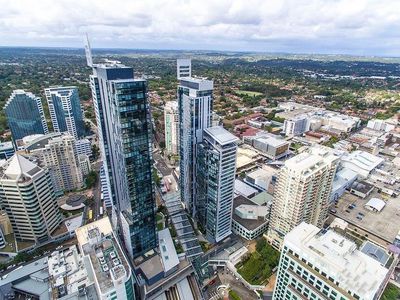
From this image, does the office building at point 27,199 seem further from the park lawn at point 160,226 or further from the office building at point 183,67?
the office building at point 183,67

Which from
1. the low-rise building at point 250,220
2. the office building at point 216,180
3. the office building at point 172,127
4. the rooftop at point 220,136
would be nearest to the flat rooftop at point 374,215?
the low-rise building at point 250,220

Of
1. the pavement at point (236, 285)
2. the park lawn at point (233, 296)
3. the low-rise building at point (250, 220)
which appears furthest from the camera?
the low-rise building at point (250, 220)

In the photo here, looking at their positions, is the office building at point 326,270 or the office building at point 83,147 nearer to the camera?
the office building at point 326,270

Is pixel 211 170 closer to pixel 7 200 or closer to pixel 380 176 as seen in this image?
pixel 7 200

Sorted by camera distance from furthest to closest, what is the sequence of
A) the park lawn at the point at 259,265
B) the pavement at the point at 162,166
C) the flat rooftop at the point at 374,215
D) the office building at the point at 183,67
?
the pavement at the point at 162,166
the flat rooftop at the point at 374,215
the office building at the point at 183,67
the park lawn at the point at 259,265

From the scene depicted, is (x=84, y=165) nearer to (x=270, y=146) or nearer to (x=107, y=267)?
(x=107, y=267)

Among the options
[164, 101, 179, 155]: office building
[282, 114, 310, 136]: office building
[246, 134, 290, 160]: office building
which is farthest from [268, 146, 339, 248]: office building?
[282, 114, 310, 136]: office building

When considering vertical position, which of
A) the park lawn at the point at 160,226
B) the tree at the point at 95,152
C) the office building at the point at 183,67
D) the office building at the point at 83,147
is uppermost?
the office building at the point at 183,67

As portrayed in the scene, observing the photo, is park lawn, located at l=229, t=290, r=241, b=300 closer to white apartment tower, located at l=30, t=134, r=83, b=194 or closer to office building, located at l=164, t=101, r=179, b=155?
white apartment tower, located at l=30, t=134, r=83, b=194

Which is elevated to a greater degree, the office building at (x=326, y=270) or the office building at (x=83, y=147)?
the office building at (x=326, y=270)
